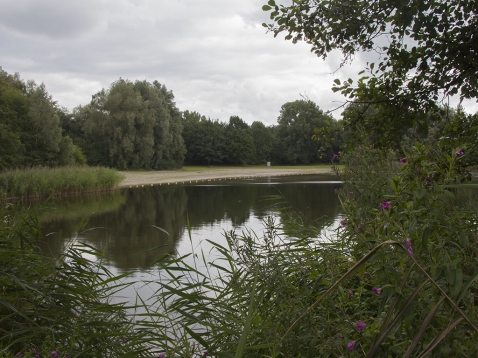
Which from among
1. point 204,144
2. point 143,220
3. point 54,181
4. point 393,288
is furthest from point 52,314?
point 204,144

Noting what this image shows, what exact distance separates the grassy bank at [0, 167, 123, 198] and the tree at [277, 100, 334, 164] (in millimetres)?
45142

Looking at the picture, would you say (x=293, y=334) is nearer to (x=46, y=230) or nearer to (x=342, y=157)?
(x=342, y=157)

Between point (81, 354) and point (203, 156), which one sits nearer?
point (81, 354)

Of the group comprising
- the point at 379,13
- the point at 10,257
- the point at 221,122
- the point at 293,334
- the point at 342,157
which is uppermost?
the point at 221,122

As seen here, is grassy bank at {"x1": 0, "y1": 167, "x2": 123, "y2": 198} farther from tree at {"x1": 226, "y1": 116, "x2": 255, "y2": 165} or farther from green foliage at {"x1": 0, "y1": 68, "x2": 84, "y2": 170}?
tree at {"x1": 226, "y1": 116, "x2": 255, "y2": 165}

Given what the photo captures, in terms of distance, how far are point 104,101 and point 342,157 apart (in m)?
43.7

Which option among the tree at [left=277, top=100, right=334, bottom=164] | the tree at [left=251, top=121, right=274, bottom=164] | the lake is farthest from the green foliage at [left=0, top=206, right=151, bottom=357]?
the tree at [left=251, top=121, right=274, bottom=164]

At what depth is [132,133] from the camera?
1690 inches

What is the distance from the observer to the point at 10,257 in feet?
11.3

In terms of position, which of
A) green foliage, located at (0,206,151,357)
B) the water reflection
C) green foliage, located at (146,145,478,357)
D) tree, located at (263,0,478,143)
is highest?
tree, located at (263,0,478,143)

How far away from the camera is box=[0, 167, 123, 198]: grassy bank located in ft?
63.9

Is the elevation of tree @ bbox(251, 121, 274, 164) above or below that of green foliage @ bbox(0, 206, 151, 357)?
above

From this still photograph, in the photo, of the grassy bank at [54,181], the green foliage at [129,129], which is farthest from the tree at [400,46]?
the green foliage at [129,129]

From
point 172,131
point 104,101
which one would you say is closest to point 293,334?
point 104,101
